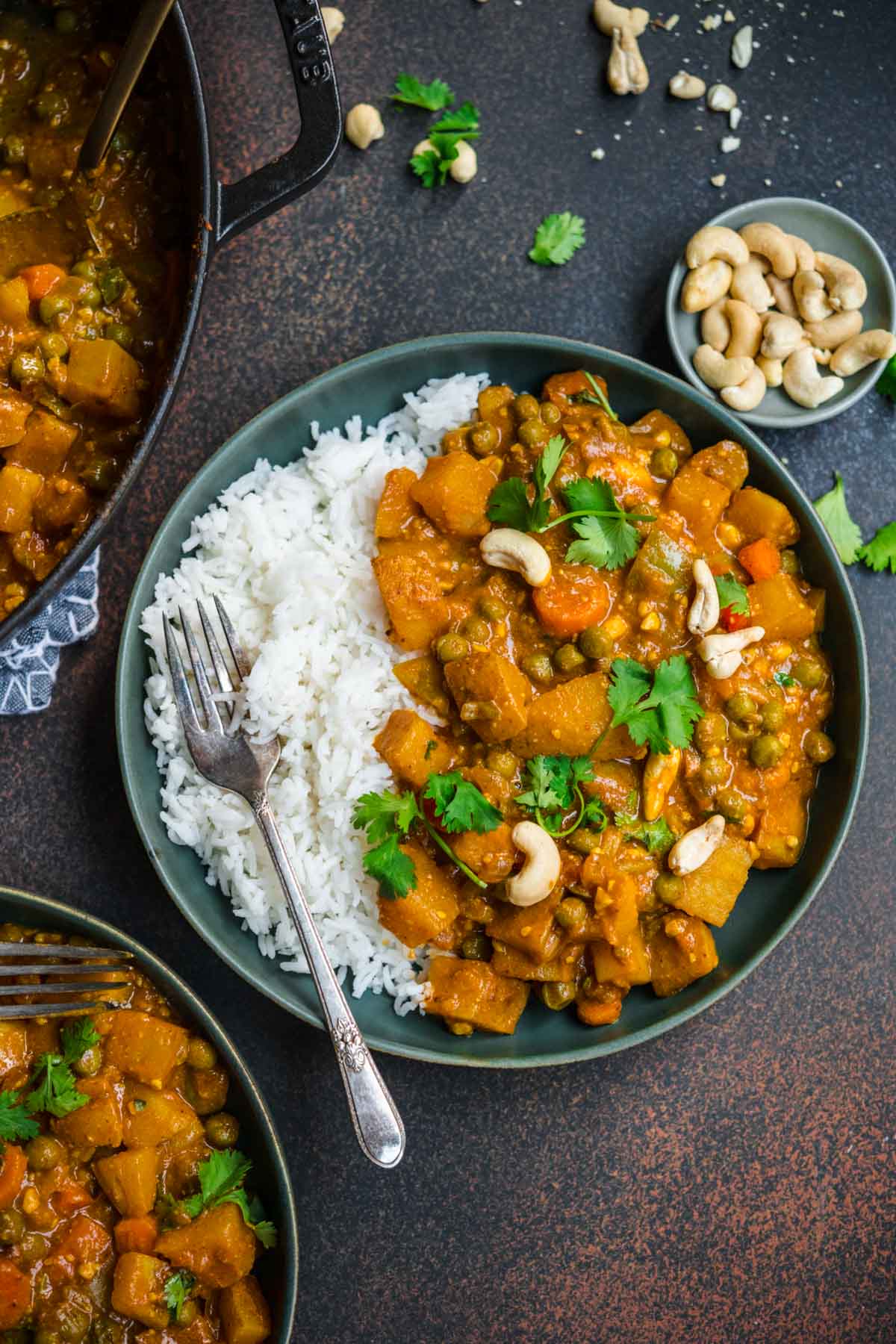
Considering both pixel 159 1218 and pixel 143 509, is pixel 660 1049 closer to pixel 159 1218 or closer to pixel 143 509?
pixel 159 1218

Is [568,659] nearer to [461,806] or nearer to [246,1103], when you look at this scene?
[461,806]

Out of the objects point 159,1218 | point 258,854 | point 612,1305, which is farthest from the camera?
point 612,1305

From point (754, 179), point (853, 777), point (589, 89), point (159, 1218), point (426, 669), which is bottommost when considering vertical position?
point (159, 1218)

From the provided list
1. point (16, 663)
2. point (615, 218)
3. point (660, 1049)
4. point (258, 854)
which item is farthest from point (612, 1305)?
point (615, 218)

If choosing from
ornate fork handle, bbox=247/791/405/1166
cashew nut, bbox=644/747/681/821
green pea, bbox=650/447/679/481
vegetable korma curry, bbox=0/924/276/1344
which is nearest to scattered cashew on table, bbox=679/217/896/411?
green pea, bbox=650/447/679/481

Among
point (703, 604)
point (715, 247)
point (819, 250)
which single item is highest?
point (715, 247)

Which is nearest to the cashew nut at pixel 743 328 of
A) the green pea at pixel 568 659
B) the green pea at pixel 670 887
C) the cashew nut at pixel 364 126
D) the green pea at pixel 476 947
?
the green pea at pixel 568 659

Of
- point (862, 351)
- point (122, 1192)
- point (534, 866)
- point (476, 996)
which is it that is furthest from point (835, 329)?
point (122, 1192)
